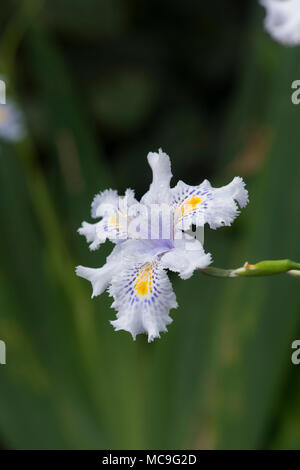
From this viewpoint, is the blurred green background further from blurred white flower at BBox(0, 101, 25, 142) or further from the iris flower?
the iris flower

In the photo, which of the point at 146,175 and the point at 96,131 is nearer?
the point at 146,175

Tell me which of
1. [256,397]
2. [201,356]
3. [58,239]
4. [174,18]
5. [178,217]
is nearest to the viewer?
[178,217]

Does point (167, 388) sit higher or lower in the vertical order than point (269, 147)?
lower

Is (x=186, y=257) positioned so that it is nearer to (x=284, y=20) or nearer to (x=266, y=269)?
(x=266, y=269)

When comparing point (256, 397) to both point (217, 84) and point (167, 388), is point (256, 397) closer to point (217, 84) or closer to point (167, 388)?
point (167, 388)


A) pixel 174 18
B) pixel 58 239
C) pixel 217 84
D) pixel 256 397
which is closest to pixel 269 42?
pixel 217 84

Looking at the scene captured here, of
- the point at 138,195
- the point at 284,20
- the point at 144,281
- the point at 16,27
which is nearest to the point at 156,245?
the point at 144,281

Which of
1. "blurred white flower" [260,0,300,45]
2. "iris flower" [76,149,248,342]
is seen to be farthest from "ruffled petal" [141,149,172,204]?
"blurred white flower" [260,0,300,45]
